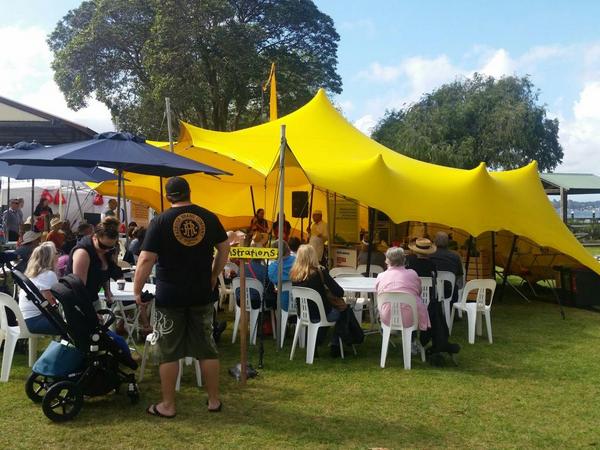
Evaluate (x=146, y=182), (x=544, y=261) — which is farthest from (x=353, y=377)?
(x=146, y=182)

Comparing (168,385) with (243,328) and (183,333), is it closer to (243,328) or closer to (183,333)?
(183,333)

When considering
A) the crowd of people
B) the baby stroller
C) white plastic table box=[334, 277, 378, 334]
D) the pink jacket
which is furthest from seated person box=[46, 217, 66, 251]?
the pink jacket

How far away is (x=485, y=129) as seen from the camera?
1227 inches

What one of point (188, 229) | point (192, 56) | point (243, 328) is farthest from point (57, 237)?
point (192, 56)

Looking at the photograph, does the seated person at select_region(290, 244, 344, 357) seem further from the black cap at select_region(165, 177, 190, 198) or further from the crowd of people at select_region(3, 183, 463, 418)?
the black cap at select_region(165, 177, 190, 198)

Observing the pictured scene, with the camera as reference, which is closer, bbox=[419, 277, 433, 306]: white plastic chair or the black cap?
the black cap

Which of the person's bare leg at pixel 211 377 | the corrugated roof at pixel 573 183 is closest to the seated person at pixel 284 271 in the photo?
the person's bare leg at pixel 211 377

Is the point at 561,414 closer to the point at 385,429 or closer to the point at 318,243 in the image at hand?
→ the point at 385,429

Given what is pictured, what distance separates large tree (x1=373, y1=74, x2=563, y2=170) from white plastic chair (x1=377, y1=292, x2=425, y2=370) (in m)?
25.8

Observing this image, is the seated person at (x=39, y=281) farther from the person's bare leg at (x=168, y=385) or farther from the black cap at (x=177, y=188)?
the black cap at (x=177, y=188)

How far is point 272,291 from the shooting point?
6574mm

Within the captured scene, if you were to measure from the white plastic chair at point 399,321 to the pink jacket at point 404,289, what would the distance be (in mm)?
32

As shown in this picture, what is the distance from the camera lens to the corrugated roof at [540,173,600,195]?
18.5 meters

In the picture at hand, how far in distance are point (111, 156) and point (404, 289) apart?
3.12m
